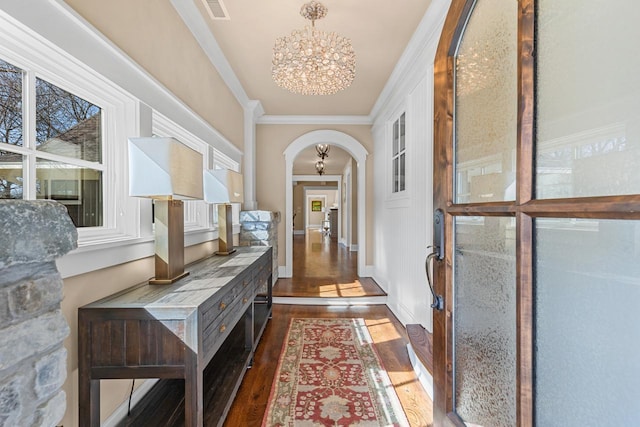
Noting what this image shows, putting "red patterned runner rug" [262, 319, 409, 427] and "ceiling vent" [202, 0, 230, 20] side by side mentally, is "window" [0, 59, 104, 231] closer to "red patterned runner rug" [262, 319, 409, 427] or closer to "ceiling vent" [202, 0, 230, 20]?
"ceiling vent" [202, 0, 230, 20]

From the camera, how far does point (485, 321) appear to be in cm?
92

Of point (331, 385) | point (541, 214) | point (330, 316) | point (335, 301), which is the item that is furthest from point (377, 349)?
point (541, 214)

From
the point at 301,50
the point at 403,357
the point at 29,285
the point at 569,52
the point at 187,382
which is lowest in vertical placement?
the point at 403,357

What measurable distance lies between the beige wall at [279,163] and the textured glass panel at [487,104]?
3.96 metres

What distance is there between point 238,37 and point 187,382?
2772mm

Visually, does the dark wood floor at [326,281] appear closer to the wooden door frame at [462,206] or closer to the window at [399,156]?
the window at [399,156]

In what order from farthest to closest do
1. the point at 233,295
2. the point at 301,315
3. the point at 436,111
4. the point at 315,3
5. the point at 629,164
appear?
the point at 301,315, the point at 315,3, the point at 233,295, the point at 436,111, the point at 629,164

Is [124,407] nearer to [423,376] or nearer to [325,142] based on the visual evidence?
[423,376]

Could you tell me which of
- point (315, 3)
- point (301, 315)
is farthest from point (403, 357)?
point (315, 3)

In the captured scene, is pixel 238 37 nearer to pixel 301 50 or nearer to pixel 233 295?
pixel 301 50

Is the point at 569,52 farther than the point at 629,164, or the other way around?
the point at 569,52

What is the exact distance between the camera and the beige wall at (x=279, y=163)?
4934 mm

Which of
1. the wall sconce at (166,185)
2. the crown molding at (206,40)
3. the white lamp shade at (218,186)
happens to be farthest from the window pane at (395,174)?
the wall sconce at (166,185)

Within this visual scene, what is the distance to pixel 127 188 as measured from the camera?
1694 mm
